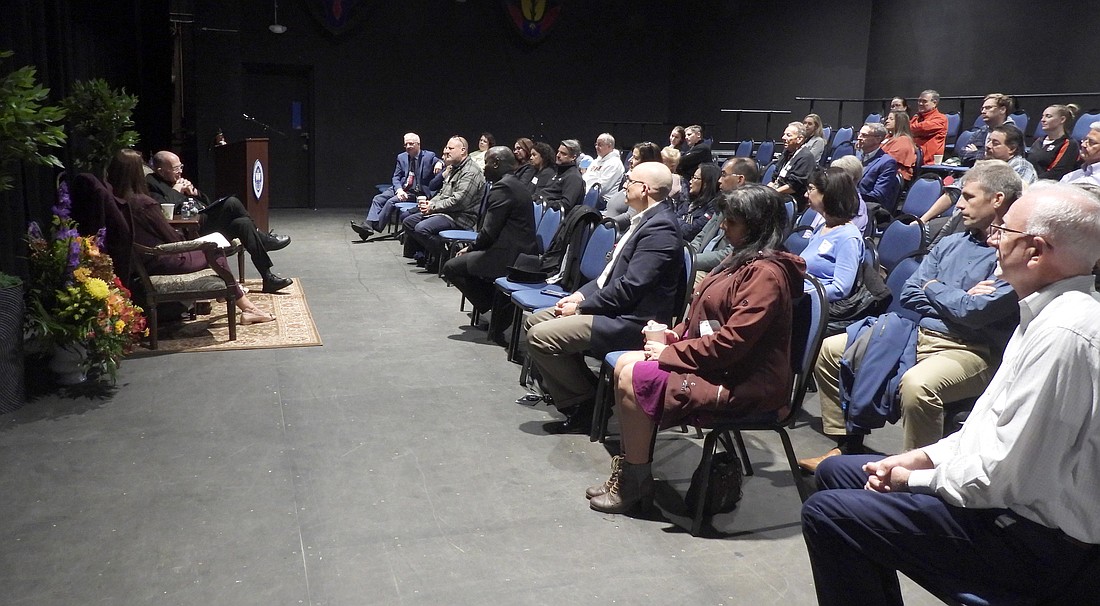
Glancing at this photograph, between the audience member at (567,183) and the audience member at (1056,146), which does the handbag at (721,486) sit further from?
the audience member at (1056,146)

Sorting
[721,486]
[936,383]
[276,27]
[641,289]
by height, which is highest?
[276,27]

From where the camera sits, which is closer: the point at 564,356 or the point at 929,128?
the point at 564,356

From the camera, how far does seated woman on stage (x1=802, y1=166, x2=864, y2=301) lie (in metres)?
3.65

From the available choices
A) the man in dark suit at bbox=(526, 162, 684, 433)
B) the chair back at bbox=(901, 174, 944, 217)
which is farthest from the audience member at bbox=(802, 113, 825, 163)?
the man in dark suit at bbox=(526, 162, 684, 433)

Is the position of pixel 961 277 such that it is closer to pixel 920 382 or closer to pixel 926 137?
pixel 920 382

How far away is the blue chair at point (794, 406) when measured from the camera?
2795 mm

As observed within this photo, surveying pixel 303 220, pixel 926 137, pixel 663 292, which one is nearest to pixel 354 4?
pixel 303 220

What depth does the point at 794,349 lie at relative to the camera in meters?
2.94

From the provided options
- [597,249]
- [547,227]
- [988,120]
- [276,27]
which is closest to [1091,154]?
[988,120]

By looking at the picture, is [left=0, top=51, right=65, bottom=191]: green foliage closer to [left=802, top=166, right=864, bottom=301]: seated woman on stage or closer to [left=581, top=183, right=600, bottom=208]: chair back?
[left=802, top=166, right=864, bottom=301]: seated woman on stage

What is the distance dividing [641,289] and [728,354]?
810 mm

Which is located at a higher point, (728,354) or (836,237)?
(836,237)

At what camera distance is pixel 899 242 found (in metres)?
4.28

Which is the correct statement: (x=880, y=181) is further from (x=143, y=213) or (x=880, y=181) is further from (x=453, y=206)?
(x=143, y=213)
